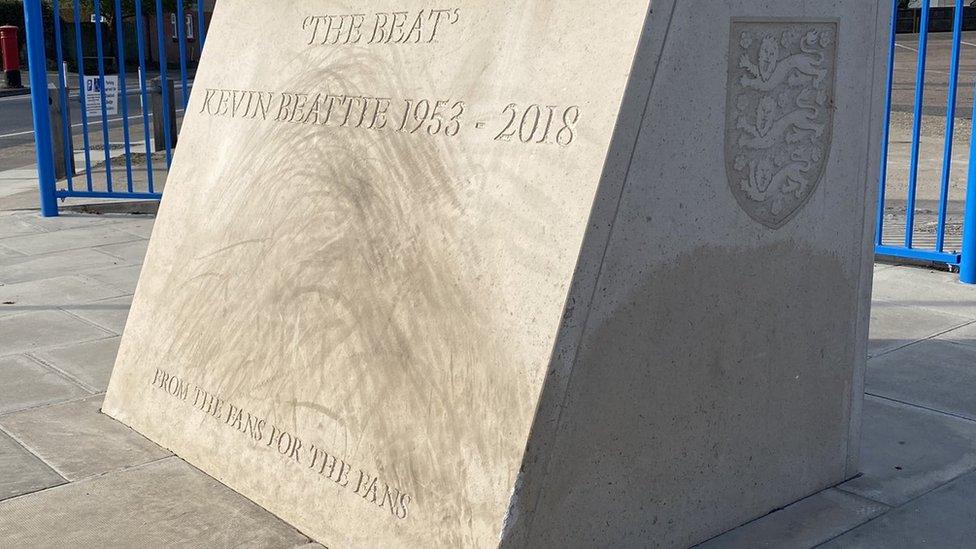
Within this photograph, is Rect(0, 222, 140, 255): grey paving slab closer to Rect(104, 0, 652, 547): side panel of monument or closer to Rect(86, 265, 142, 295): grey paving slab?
Rect(86, 265, 142, 295): grey paving slab

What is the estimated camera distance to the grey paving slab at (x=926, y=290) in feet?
19.6

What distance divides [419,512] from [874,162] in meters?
1.81

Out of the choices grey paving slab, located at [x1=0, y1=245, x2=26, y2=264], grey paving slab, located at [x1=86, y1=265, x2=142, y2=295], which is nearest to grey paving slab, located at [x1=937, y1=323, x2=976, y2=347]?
grey paving slab, located at [x1=86, y1=265, x2=142, y2=295]

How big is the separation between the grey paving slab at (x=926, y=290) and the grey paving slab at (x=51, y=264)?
507 cm

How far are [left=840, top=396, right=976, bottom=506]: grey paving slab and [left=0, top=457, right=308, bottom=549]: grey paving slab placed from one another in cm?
194

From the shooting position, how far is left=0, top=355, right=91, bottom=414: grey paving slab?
178 inches

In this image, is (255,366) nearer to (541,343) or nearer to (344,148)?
(344,148)

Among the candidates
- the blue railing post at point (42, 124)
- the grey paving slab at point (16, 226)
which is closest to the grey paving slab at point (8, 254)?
the grey paving slab at point (16, 226)

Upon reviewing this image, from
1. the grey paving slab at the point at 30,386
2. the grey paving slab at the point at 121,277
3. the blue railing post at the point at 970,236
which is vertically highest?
the blue railing post at the point at 970,236

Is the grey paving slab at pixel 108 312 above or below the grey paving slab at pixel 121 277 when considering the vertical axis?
below

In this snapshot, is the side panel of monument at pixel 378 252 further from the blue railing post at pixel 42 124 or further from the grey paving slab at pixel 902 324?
the blue railing post at pixel 42 124

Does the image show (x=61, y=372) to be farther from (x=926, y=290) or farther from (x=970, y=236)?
(x=970, y=236)

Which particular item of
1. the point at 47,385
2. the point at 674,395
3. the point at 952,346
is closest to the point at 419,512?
the point at 674,395

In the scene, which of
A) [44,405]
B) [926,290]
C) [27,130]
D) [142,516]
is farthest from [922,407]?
[27,130]
